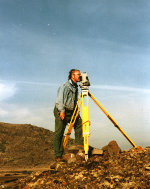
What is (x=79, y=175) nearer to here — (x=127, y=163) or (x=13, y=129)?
(x=127, y=163)

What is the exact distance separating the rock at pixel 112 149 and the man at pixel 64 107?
2.93 ft

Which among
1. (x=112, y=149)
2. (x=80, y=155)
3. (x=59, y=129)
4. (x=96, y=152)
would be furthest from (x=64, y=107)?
(x=112, y=149)

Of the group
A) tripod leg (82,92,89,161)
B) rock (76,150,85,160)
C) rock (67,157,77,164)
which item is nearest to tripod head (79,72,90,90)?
tripod leg (82,92,89,161)

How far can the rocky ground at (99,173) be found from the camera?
193 inches

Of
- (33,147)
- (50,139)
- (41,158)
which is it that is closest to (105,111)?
(41,158)

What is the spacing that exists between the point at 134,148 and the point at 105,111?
59.8 inches

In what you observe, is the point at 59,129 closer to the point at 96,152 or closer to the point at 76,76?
the point at 96,152

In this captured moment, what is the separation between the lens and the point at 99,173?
5.42 metres

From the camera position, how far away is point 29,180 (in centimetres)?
641

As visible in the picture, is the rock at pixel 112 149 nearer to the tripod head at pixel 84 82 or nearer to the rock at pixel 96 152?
the rock at pixel 96 152

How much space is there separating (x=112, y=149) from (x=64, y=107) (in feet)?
Answer: 6.75

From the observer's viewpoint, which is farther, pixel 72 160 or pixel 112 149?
pixel 112 149

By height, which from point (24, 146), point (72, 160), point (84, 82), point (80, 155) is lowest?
point (72, 160)

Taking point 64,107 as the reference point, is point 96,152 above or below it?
below
